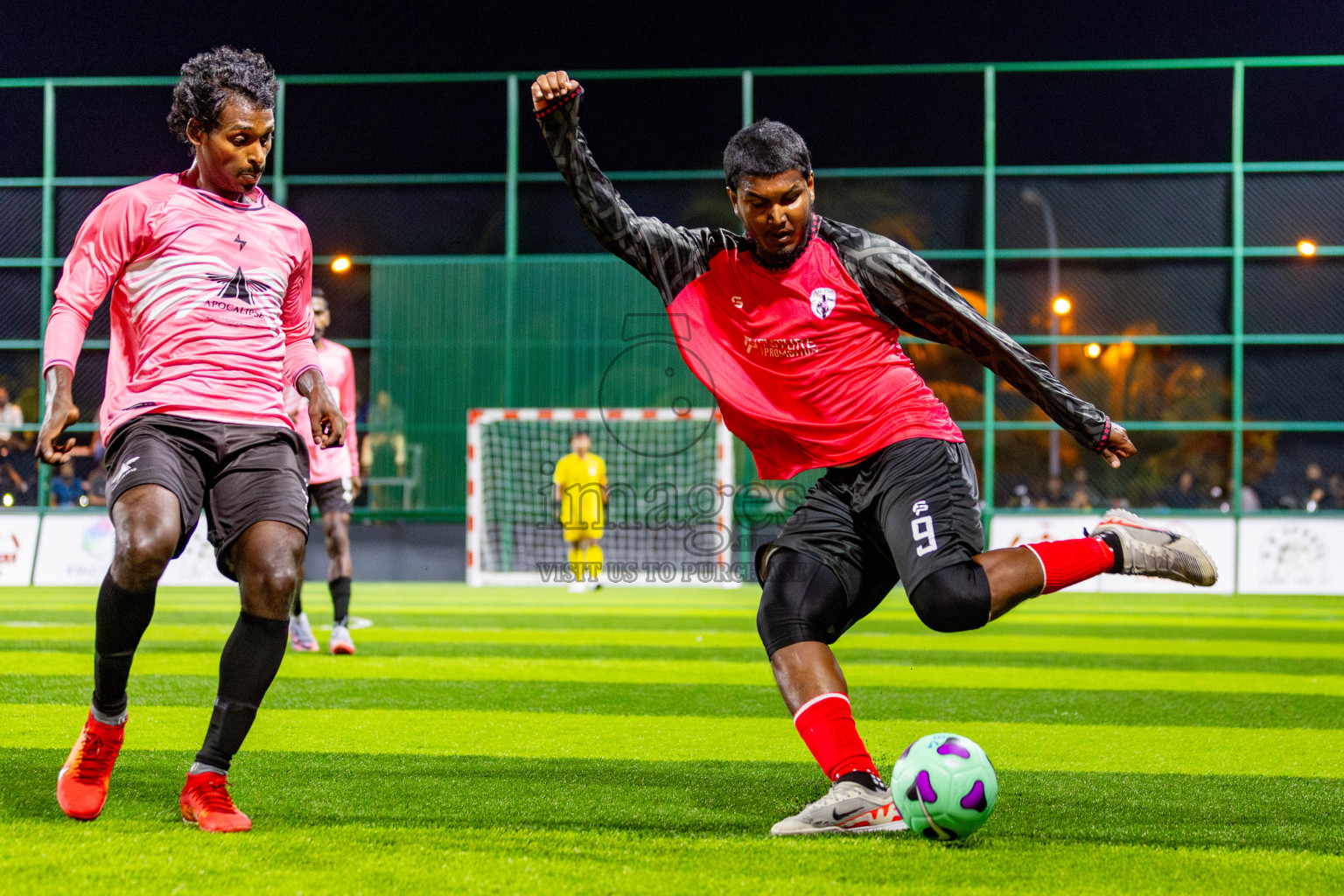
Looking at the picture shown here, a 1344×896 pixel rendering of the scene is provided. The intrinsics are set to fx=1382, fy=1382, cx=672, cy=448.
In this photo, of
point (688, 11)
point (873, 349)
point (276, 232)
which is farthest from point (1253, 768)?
point (688, 11)

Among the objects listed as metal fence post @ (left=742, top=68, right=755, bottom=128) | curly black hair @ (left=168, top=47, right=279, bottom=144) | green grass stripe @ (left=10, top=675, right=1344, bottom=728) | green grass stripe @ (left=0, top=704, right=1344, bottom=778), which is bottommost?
green grass stripe @ (left=10, top=675, right=1344, bottom=728)

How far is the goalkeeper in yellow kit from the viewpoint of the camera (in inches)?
699

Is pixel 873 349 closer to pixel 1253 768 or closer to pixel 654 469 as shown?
pixel 1253 768

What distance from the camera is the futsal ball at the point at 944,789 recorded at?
3617 millimetres

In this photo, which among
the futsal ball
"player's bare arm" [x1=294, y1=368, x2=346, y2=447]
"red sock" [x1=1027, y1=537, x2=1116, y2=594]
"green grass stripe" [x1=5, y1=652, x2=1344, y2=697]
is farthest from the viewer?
"green grass stripe" [x1=5, y1=652, x2=1344, y2=697]

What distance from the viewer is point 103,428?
13.2 feet

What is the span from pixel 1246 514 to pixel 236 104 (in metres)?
16.3

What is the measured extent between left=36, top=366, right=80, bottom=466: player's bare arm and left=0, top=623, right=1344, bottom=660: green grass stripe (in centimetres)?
644

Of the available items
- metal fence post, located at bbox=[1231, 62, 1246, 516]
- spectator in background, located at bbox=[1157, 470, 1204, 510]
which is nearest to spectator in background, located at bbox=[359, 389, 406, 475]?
spectator in background, located at bbox=[1157, 470, 1204, 510]

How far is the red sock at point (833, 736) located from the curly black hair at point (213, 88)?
233 centimetres

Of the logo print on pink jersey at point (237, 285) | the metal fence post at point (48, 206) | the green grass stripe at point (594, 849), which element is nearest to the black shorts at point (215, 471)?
the logo print on pink jersey at point (237, 285)

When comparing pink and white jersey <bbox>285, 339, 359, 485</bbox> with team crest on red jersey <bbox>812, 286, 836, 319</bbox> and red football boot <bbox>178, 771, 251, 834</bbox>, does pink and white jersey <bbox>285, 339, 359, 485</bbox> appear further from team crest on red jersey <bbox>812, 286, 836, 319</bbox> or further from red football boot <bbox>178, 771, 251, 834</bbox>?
team crest on red jersey <bbox>812, 286, 836, 319</bbox>

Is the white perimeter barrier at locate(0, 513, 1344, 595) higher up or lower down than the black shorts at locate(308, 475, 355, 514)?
lower down

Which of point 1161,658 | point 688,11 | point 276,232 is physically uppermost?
point 688,11
